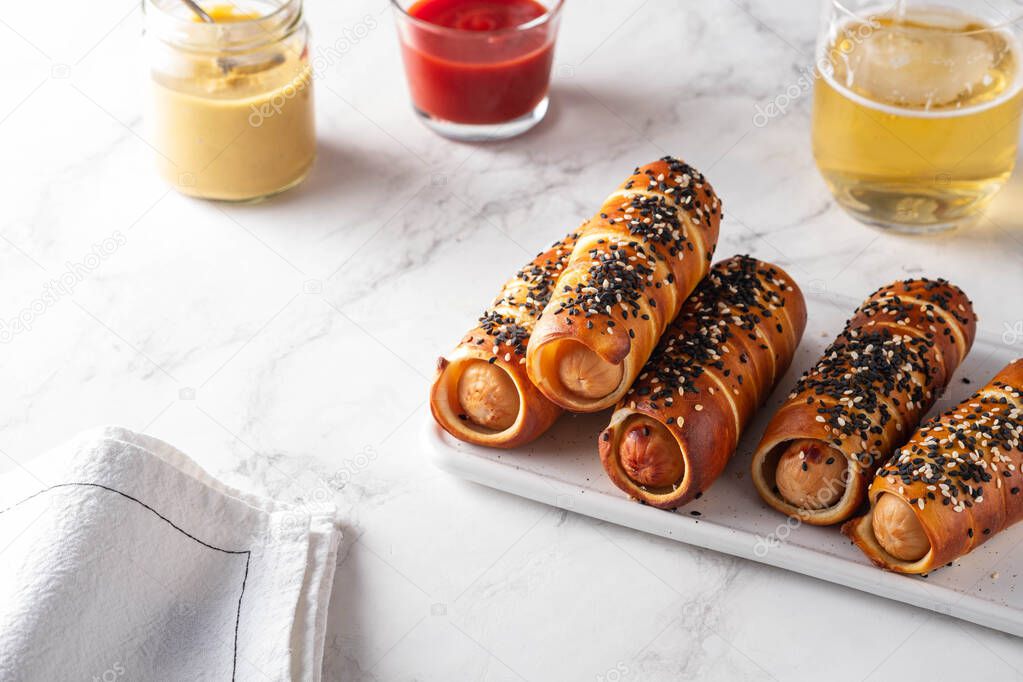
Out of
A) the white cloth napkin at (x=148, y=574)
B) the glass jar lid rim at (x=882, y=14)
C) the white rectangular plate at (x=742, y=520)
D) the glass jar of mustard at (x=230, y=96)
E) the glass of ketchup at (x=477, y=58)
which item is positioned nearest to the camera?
the white cloth napkin at (x=148, y=574)

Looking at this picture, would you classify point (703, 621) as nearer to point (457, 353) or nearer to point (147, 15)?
point (457, 353)

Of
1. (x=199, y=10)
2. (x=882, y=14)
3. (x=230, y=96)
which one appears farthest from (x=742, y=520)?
(x=199, y=10)

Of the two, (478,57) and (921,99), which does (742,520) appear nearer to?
(921,99)

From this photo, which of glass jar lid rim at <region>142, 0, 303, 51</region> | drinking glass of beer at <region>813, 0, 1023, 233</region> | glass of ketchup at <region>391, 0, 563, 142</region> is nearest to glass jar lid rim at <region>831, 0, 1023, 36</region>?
drinking glass of beer at <region>813, 0, 1023, 233</region>

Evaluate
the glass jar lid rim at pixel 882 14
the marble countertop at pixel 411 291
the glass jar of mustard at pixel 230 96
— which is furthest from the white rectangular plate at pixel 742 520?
the glass jar of mustard at pixel 230 96

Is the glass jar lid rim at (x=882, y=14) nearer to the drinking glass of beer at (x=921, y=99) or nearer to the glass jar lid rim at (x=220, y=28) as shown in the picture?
the drinking glass of beer at (x=921, y=99)

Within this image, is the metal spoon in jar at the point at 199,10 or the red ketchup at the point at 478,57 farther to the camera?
the red ketchup at the point at 478,57

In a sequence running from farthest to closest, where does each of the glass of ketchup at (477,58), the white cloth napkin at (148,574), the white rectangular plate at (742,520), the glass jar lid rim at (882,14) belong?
the glass of ketchup at (477,58) < the glass jar lid rim at (882,14) < the white rectangular plate at (742,520) < the white cloth napkin at (148,574)
